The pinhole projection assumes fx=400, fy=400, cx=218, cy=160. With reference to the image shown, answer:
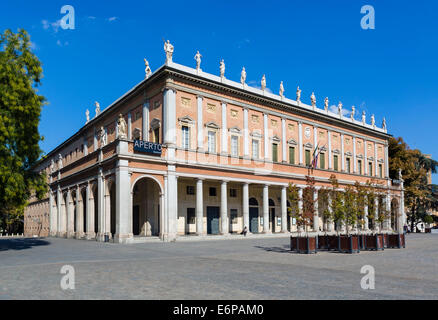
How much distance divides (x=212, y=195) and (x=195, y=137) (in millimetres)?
6753

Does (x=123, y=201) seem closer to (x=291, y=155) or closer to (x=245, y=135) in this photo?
(x=245, y=135)

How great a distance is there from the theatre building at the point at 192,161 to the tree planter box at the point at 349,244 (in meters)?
10.2

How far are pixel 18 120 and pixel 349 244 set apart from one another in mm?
19402

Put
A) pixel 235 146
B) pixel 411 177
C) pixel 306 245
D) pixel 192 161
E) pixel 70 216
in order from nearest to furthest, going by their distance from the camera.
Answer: pixel 306 245, pixel 192 161, pixel 235 146, pixel 70 216, pixel 411 177

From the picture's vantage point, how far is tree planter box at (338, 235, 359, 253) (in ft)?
Answer: 65.2

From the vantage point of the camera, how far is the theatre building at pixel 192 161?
3052cm

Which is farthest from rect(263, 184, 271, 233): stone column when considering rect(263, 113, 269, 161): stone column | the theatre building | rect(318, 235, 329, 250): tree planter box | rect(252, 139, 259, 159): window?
rect(318, 235, 329, 250): tree planter box

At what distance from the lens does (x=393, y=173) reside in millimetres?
61312

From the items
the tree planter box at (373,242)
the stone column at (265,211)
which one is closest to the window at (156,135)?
the stone column at (265,211)

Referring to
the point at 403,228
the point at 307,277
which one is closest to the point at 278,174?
the point at 403,228

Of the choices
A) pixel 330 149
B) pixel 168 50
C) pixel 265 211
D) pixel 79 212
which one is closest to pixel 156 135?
pixel 168 50

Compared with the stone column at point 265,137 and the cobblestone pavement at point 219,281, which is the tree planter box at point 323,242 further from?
the stone column at point 265,137

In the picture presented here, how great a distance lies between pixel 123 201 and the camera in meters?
28.3

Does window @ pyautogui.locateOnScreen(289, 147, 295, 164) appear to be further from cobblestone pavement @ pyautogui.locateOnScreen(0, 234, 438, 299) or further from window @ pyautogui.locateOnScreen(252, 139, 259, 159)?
cobblestone pavement @ pyautogui.locateOnScreen(0, 234, 438, 299)
